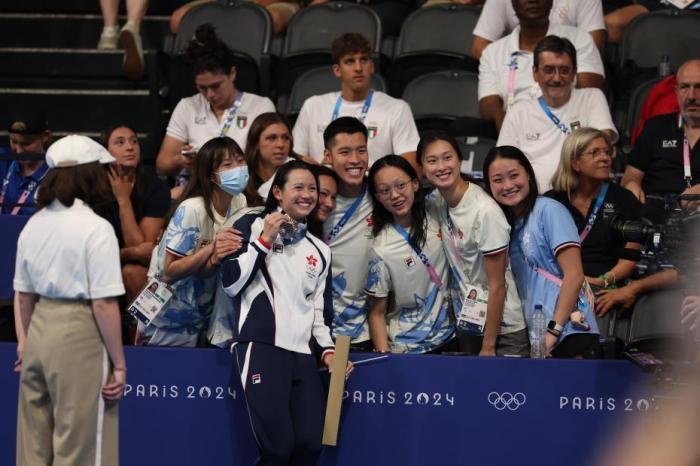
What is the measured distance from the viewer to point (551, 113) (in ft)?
24.0

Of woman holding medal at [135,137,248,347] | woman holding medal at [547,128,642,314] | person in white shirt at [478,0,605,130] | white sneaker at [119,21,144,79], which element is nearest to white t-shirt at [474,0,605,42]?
person in white shirt at [478,0,605,130]

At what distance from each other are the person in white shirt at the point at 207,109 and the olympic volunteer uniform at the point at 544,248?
2.15m

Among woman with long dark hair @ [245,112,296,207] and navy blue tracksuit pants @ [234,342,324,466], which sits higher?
woman with long dark hair @ [245,112,296,207]

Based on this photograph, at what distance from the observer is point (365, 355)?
5.98 meters

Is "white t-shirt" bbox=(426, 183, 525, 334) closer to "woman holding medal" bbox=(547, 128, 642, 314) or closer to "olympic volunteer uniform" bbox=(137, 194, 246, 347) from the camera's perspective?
"woman holding medal" bbox=(547, 128, 642, 314)

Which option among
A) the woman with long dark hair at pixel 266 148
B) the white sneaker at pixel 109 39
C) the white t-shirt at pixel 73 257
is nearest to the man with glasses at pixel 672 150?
the woman with long dark hair at pixel 266 148

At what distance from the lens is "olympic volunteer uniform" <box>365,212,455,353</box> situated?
6289mm

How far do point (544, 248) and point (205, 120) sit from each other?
8.60 feet

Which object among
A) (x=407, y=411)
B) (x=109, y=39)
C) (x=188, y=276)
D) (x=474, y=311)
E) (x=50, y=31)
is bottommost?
(x=407, y=411)

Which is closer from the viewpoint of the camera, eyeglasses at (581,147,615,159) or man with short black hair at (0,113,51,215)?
eyeglasses at (581,147,615,159)

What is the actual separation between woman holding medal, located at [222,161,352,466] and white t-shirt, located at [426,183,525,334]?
724mm

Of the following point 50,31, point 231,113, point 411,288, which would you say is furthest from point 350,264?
point 50,31

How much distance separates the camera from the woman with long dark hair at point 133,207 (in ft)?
22.4

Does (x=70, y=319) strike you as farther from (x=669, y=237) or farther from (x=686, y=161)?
(x=686, y=161)
